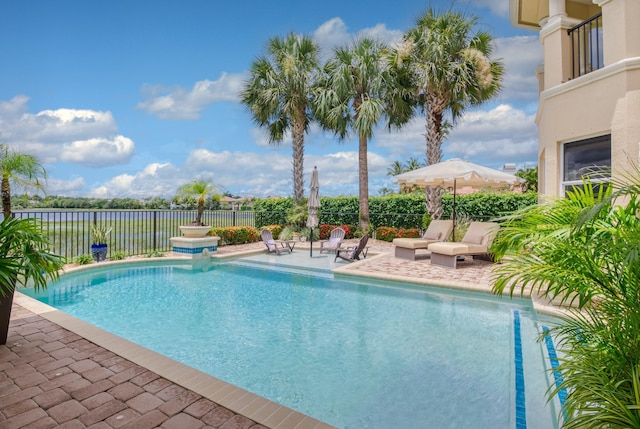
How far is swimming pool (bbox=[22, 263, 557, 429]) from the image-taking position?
10.4ft

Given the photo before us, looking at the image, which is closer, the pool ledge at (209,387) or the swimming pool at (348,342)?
the pool ledge at (209,387)

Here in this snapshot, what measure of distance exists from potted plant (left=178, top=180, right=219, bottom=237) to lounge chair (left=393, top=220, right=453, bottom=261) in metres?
6.39

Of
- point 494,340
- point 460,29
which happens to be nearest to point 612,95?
point 494,340

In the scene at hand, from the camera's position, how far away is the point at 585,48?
6.35 metres

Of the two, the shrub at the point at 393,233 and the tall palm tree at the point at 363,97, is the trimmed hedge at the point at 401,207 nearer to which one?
the shrub at the point at 393,233

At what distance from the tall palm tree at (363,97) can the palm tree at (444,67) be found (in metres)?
0.96

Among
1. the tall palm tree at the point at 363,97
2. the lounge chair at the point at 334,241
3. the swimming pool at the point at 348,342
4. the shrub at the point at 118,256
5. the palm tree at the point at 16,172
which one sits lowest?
the swimming pool at the point at 348,342

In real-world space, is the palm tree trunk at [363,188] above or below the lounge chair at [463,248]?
above

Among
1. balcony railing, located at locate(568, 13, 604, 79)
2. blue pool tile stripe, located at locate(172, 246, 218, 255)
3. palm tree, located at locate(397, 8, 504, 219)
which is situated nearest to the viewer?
balcony railing, located at locate(568, 13, 604, 79)

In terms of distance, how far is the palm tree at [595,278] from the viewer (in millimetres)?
1848

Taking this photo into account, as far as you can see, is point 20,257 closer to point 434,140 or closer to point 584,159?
point 584,159

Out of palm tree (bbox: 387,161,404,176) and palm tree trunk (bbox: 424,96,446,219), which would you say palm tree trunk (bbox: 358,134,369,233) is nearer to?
palm tree trunk (bbox: 424,96,446,219)

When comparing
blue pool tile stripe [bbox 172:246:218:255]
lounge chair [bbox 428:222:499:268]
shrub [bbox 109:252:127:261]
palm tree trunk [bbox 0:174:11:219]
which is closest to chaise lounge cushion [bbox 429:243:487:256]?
lounge chair [bbox 428:222:499:268]

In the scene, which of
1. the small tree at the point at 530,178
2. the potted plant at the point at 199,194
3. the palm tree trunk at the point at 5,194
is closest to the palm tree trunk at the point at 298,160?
the potted plant at the point at 199,194
